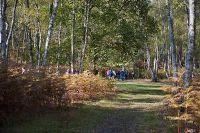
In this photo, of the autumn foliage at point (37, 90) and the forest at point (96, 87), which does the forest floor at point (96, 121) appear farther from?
the autumn foliage at point (37, 90)

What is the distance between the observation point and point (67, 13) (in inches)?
1649

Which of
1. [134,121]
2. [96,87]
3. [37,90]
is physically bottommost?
[134,121]

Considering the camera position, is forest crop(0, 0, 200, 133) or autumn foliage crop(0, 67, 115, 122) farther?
forest crop(0, 0, 200, 133)

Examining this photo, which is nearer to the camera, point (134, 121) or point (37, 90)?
point (37, 90)

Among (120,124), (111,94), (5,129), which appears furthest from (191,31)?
(111,94)

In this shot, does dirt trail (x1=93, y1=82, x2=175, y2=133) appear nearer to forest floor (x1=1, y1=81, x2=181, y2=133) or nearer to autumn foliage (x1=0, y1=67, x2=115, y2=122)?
forest floor (x1=1, y1=81, x2=181, y2=133)

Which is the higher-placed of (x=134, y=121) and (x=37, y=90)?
(x=37, y=90)

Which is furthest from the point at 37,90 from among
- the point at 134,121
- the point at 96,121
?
the point at 134,121

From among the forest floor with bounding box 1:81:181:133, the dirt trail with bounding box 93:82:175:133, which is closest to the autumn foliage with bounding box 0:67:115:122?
the forest floor with bounding box 1:81:181:133

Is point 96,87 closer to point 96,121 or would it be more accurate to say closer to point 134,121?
point 134,121

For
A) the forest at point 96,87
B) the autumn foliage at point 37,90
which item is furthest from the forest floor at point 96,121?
the autumn foliage at point 37,90

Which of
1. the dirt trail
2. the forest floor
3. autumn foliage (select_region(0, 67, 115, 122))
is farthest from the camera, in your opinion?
the dirt trail

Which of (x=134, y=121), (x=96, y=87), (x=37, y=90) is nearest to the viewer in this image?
(x=37, y=90)

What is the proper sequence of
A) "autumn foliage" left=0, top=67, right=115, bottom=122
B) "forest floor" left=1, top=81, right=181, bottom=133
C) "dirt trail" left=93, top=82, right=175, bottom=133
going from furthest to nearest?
1. "dirt trail" left=93, top=82, right=175, bottom=133
2. "forest floor" left=1, top=81, right=181, bottom=133
3. "autumn foliage" left=0, top=67, right=115, bottom=122
